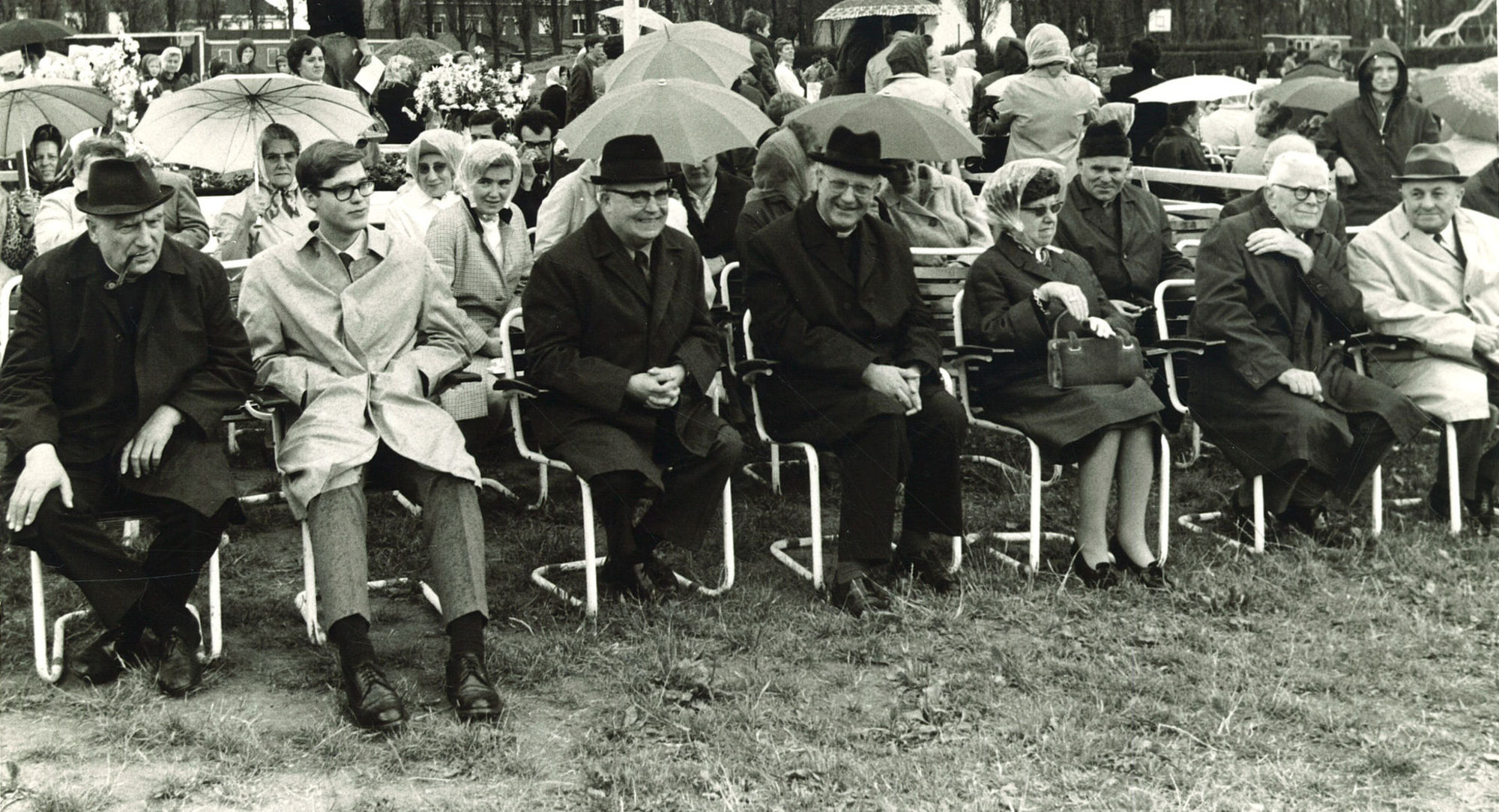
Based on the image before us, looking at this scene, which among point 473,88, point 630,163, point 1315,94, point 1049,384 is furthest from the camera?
point 1315,94

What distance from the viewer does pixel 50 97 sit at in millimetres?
9492

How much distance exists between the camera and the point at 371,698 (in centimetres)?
471

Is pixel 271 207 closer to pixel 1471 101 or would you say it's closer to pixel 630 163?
pixel 630 163

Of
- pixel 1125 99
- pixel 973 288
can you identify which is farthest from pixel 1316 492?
pixel 1125 99

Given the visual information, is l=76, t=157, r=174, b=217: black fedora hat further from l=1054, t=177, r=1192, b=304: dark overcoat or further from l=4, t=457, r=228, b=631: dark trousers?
l=1054, t=177, r=1192, b=304: dark overcoat

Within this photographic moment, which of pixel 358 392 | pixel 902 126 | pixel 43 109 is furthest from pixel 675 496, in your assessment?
pixel 43 109

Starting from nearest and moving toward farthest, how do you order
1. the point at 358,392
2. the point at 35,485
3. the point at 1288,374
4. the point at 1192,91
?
the point at 35,485
the point at 358,392
the point at 1288,374
the point at 1192,91

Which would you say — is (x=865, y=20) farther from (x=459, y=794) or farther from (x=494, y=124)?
(x=459, y=794)

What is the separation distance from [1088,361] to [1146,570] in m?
0.81

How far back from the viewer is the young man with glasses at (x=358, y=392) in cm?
500

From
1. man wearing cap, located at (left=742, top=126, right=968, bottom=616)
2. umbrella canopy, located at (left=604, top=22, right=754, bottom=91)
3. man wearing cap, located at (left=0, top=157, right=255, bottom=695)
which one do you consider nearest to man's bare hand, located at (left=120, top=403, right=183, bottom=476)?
man wearing cap, located at (left=0, top=157, right=255, bottom=695)

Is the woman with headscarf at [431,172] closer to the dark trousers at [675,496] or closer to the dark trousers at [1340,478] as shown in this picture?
the dark trousers at [675,496]

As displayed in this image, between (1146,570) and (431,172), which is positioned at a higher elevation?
(431,172)

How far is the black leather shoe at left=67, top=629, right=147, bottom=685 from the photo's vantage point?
16.6 ft
